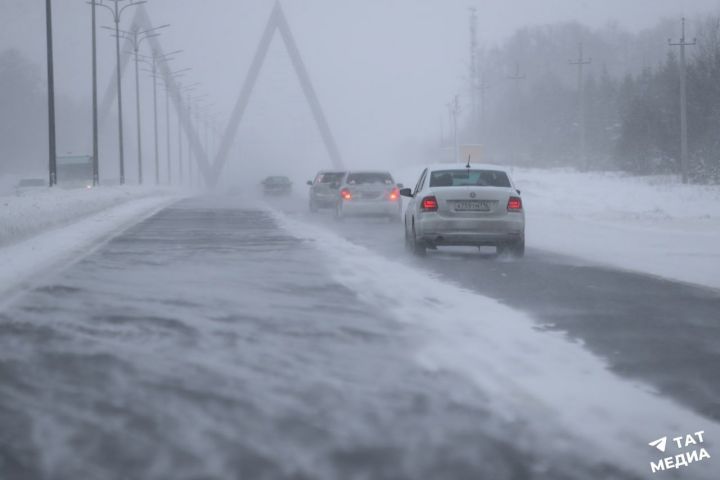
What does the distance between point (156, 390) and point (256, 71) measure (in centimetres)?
10303

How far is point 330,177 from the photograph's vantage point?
39719 mm

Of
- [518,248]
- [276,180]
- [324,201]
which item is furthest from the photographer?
[276,180]

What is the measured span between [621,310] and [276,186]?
197 ft

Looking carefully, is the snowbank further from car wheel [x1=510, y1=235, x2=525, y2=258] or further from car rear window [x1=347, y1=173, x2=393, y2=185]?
car wheel [x1=510, y1=235, x2=525, y2=258]

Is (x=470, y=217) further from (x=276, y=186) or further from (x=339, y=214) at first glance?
(x=276, y=186)

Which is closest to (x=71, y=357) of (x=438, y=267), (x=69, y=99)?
(x=438, y=267)

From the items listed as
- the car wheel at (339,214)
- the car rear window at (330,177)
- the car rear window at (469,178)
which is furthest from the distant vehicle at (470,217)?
the car rear window at (330,177)

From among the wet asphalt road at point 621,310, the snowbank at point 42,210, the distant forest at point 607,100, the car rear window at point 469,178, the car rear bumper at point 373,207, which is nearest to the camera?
the wet asphalt road at point 621,310

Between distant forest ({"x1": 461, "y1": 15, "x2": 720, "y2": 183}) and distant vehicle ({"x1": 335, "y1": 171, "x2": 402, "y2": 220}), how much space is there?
3284 centimetres

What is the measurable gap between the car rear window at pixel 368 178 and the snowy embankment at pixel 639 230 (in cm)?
422

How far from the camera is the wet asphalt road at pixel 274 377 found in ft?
16.2

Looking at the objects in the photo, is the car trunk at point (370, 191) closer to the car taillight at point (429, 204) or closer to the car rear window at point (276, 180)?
the car taillight at point (429, 204)

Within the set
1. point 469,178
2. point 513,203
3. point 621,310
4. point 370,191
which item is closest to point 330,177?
point 370,191

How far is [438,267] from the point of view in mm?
15766
